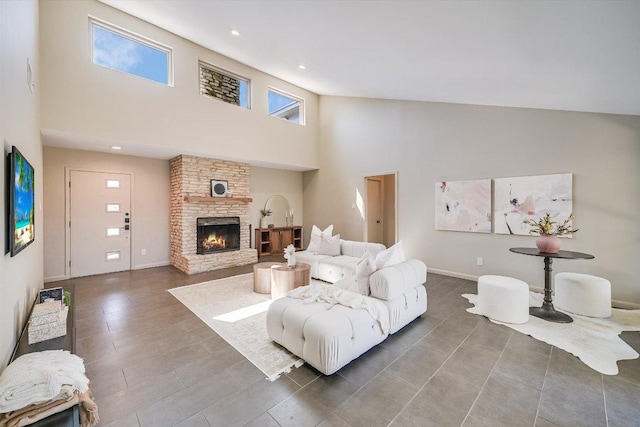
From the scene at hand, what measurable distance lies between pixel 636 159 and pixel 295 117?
6.57m

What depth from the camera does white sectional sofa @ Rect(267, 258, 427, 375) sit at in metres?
2.05

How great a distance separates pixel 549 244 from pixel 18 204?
525 cm

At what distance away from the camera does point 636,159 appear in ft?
10.8

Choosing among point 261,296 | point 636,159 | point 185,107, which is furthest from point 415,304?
point 185,107

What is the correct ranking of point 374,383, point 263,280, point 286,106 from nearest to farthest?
1. point 374,383
2. point 263,280
3. point 286,106

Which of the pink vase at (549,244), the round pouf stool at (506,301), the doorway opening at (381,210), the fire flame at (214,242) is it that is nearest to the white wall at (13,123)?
the fire flame at (214,242)

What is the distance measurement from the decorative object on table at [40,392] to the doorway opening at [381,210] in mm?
6156

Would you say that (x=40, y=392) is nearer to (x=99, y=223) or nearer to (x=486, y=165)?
(x=99, y=223)

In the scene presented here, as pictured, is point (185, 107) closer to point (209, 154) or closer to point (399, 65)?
point (209, 154)

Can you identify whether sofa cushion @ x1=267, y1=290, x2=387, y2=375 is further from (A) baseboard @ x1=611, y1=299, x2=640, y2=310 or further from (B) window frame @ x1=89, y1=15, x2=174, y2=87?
(B) window frame @ x1=89, y1=15, x2=174, y2=87

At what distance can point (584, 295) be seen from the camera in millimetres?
3148

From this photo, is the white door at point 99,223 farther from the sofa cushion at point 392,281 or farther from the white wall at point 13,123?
the sofa cushion at point 392,281

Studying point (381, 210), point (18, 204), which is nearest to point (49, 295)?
point (18, 204)

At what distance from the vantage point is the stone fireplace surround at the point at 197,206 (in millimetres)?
5430
